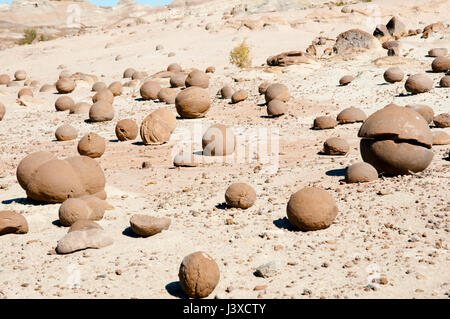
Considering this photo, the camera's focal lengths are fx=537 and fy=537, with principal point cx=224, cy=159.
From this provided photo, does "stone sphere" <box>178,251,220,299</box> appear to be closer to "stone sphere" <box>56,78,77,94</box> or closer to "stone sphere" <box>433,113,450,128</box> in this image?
"stone sphere" <box>433,113,450,128</box>

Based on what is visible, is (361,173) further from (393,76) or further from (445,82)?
(393,76)

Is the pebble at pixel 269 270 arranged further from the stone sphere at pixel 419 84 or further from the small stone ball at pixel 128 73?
the small stone ball at pixel 128 73

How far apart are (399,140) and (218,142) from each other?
13.2ft

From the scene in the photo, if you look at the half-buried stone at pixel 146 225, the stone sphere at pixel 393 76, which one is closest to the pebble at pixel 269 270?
the half-buried stone at pixel 146 225

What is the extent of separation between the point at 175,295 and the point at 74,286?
41.5 inches

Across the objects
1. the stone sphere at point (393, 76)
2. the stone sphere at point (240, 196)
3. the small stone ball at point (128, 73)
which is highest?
the stone sphere at point (240, 196)

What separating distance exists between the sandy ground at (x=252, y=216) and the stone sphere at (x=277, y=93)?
433 mm

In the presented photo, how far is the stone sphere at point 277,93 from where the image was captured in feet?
48.9

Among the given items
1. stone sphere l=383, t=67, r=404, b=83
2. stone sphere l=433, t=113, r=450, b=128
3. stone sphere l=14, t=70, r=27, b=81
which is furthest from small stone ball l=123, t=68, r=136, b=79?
stone sphere l=433, t=113, r=450, b=128

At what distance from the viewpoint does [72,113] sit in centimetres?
1655

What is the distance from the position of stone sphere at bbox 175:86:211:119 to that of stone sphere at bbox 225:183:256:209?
694cm

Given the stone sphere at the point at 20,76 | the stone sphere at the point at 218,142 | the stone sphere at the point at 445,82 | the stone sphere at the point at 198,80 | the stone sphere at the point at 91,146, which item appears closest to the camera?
the stone sphere at the point at 218,142
